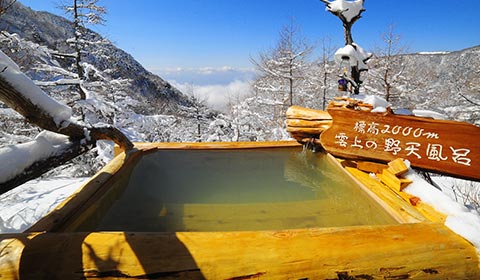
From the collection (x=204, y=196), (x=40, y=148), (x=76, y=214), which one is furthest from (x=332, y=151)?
(x=40, y=148)

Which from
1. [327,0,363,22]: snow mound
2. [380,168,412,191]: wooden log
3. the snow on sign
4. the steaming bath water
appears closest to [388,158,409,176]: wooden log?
[380,168,412,191]: wooden log

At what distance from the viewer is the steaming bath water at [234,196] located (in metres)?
2.11

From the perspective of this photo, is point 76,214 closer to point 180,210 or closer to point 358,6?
point 180,210

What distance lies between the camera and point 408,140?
102 inches

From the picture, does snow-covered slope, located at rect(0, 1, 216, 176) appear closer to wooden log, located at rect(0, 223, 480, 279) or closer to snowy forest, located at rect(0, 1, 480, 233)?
snowy forest, located at rect(0, 1, 480, 233)

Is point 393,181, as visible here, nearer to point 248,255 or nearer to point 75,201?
point 248,255

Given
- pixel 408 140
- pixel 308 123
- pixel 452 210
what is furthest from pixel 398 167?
pixel 308 123

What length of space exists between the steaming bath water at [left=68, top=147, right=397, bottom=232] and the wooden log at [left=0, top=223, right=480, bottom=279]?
0.59 m

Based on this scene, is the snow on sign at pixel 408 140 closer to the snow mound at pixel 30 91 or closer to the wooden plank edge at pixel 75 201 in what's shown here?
the wooden plank edge at pixel 75 201

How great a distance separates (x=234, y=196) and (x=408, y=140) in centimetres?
187

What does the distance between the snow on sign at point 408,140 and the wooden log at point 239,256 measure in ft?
3.90

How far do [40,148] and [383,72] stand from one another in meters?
14.7

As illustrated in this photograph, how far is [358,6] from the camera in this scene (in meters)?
4.85

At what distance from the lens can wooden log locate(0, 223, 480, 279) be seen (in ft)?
3.98
